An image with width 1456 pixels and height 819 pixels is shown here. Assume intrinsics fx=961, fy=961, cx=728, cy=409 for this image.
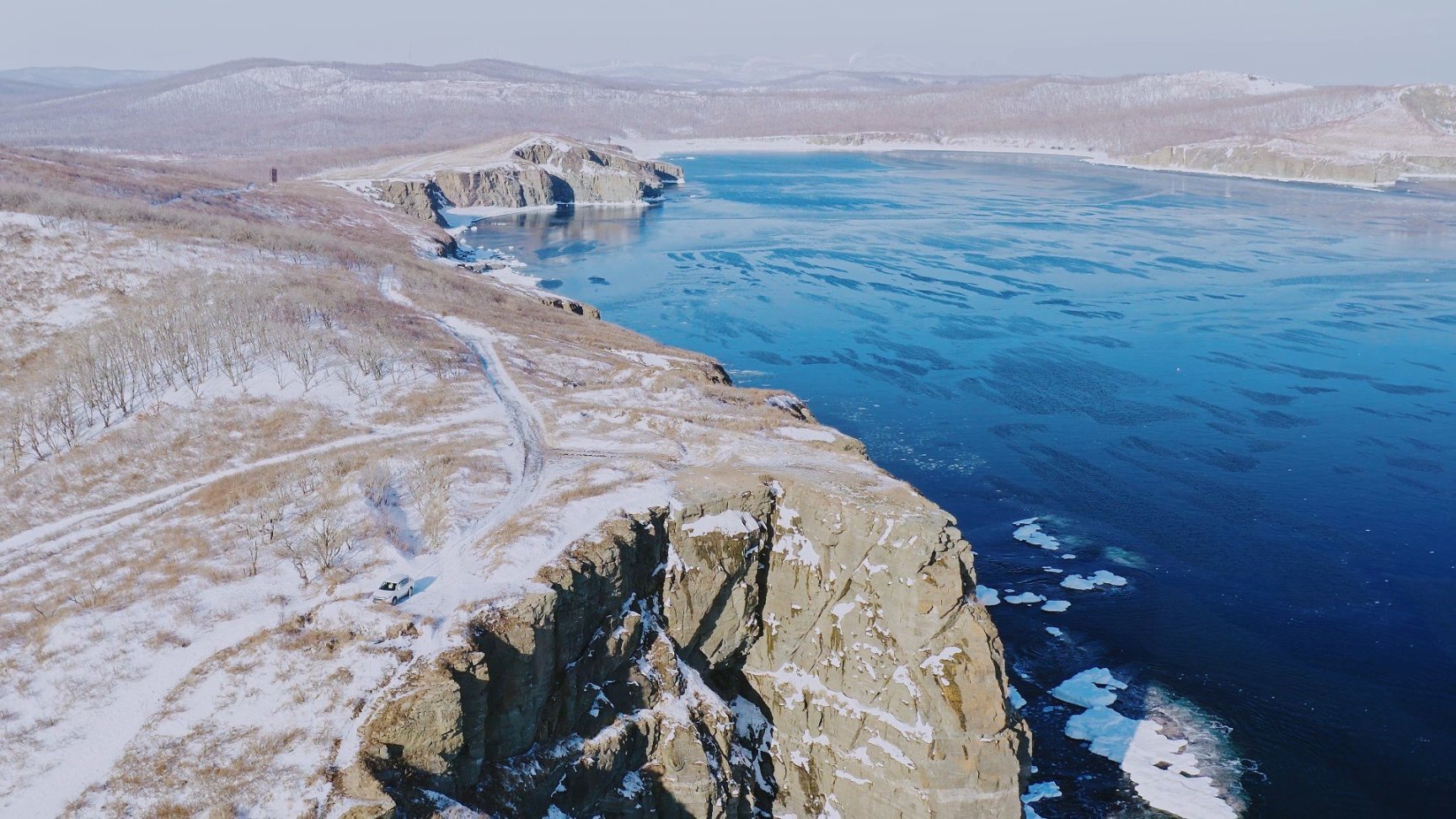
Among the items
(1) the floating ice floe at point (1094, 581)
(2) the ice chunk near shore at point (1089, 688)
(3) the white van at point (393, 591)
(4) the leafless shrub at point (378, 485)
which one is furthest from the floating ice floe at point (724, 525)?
(1) the floating ice floe at point (1094, 581)

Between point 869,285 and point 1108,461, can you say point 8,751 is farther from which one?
point 869,285

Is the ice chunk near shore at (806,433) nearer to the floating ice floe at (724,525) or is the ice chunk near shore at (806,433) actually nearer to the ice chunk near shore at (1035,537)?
the floating ice floe at (724,525)

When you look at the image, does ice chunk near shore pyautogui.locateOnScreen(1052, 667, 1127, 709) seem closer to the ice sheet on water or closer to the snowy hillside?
the snowy hillside

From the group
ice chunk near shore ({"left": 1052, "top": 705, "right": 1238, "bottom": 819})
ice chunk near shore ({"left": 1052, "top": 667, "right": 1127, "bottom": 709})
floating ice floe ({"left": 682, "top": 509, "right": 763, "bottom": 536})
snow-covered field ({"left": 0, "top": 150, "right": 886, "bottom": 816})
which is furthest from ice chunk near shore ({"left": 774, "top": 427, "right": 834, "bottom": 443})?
ice chunk near shore ({"left": 1052, "top": 705, "right": 1238, "bottom": 819})

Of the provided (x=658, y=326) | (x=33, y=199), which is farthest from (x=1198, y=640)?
(x=33, y=199)

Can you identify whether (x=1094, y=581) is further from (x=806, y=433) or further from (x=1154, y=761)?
(x=806, y=433)

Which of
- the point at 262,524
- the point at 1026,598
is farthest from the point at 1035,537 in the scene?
the point at 262,524

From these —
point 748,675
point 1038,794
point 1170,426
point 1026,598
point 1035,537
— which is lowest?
point 1038,794
